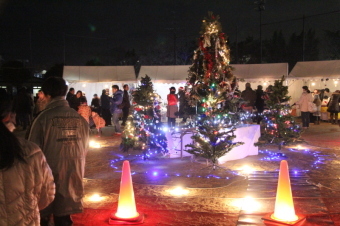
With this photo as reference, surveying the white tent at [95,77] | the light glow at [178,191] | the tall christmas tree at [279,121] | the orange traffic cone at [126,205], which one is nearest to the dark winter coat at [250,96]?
the tall christmas tree at [279,121]

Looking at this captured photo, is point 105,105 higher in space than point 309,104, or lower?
lower

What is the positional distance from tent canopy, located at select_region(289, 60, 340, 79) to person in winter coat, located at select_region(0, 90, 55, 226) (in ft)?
67.2

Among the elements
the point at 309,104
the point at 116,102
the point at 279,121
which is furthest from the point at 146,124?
the point at 309,104

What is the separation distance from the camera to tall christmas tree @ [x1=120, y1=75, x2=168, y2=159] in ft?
31.6

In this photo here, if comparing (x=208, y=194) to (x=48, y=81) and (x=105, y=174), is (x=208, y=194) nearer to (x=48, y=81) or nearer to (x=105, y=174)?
(x=105, y=174)

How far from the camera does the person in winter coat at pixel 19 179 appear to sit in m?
2.11

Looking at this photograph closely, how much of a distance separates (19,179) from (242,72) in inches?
833

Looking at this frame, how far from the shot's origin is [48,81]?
4.13m

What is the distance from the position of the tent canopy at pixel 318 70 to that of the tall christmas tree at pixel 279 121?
11496 millimetres

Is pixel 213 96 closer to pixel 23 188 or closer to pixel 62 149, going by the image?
pixel 62 149

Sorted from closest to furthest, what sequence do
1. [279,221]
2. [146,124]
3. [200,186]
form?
1. [279,221]
2. [200,186]
3. [146,124]

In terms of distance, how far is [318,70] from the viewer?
21.0 m

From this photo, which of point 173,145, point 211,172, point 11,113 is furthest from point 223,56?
point 11,113

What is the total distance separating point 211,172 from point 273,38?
54005mm
